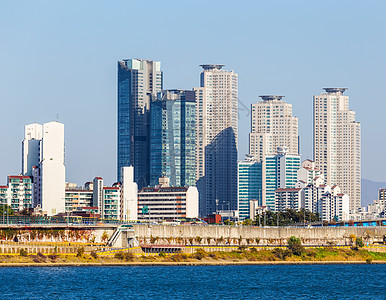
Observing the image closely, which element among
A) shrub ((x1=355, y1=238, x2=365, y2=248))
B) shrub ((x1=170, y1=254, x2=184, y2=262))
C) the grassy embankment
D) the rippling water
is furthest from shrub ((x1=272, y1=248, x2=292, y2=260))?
shrub ((x1=355, y1=238, x2=365, y2=248))

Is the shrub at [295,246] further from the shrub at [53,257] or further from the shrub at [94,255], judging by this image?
the shrub at [53,257]

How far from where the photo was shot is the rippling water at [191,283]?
107000 mm

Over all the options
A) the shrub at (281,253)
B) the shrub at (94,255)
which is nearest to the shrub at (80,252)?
the shrub at (94,255)

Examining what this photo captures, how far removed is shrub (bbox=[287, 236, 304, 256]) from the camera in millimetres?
169125

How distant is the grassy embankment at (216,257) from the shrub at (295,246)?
1.78 feet

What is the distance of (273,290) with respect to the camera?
114 meters

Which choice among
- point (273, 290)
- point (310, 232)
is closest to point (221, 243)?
point (310, 232)

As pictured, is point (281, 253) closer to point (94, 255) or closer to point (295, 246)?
point (295, 246)

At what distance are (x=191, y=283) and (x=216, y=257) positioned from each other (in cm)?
4286

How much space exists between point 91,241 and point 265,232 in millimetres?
35177

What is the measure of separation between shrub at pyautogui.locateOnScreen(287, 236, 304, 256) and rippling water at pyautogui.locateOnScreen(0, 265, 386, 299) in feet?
54.9

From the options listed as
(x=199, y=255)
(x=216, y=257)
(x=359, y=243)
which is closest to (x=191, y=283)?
(x=199, y=255)

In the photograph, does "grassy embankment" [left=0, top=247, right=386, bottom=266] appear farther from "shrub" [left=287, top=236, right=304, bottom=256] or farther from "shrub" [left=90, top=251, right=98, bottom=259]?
"shrub" [left=287, top=236, right=304, bottom=256]

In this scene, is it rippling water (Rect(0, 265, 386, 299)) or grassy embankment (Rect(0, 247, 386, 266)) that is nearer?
rippling water (Rect(0, 265, 386, 299))
